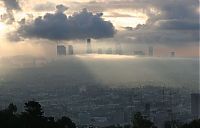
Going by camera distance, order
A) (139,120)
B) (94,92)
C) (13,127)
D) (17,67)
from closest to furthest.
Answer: (13,127)
(139,120)
(94,92)
(17,67)

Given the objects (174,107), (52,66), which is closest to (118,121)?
(174,107)

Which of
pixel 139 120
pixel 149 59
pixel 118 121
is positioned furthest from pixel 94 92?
pixel 149 59

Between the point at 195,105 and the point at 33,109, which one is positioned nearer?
the point at 33,109

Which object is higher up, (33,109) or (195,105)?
(33,109)

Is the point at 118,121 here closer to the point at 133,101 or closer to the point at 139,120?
the point at 133,101

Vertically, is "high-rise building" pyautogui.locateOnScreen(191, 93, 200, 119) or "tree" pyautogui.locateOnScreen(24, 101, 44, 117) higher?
"tree" pyautogui.locateOnScreen(24, 101, 44, 117)

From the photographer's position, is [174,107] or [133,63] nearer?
[174,107]

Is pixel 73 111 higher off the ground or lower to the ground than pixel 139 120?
lower

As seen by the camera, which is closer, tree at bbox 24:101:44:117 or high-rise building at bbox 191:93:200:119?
tree at bbox 24:101:44:117

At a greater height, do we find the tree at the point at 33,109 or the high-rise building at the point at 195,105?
the tree at the point at 33,109

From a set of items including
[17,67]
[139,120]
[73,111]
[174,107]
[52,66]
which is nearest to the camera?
[139,120]

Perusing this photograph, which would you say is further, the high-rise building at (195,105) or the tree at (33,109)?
the high-rise building at (195,105)
